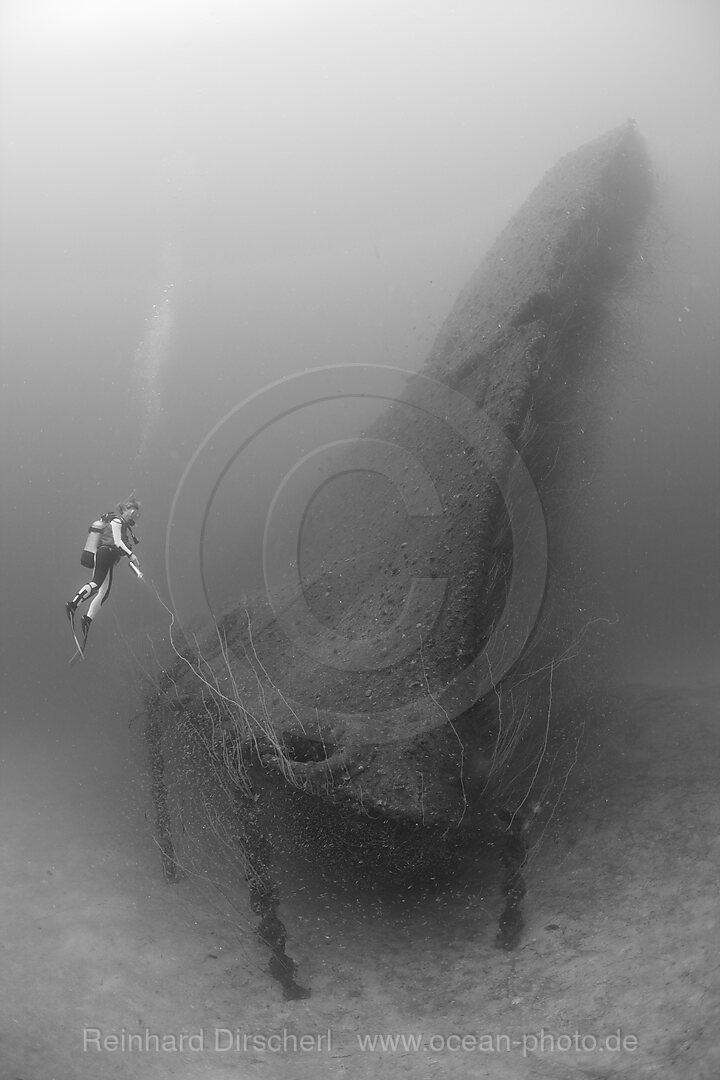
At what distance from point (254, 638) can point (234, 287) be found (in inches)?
310

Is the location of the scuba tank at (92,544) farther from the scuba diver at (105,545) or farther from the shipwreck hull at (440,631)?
the shipwreck hull at (440,631)

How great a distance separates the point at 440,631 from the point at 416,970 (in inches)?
70.1

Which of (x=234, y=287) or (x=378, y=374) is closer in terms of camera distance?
(x=378, y=374)

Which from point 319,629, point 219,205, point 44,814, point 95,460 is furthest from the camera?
point 219,205

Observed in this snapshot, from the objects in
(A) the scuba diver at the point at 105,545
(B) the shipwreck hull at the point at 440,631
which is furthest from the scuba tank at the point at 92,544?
(B) the shipwreck hull at the point at 440,631

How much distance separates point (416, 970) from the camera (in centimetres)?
279

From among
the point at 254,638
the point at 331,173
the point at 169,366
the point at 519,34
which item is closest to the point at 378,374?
the point at 169,366

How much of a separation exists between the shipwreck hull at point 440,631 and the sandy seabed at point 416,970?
0.30 meters

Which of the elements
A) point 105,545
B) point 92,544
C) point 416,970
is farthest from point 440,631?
point 92,544

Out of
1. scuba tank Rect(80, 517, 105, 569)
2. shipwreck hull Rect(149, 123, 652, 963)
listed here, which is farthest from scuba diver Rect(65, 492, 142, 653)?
shipwreck hull Rect(149, 123, 652, 963)

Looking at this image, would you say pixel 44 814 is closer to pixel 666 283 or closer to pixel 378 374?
pixel 378 374

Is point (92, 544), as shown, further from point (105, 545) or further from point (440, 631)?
point (440, 631)

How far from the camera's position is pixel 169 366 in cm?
930

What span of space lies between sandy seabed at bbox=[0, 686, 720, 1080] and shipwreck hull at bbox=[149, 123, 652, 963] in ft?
0.98
